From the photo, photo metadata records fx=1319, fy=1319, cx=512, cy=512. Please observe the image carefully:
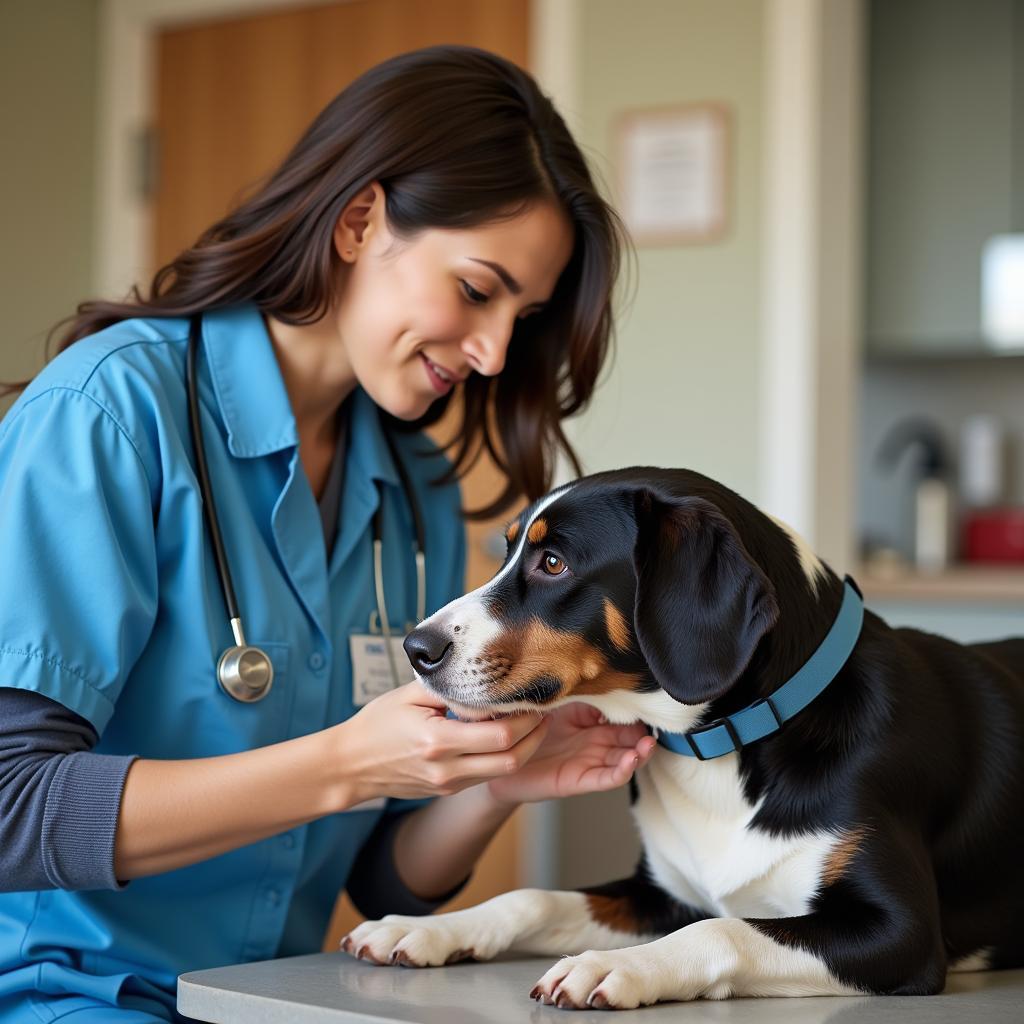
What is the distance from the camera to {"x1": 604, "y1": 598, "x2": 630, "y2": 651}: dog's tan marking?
124 centimetres

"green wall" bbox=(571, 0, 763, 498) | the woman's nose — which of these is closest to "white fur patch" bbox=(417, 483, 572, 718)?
the woman's nose

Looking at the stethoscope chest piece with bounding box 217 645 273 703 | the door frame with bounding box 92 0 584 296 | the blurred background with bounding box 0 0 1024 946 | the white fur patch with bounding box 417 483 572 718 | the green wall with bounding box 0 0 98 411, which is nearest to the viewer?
the white fur patch with bounding box 417 483 572 718

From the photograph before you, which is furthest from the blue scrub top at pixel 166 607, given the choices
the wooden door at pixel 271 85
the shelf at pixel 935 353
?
the shelf at pixel 935 353

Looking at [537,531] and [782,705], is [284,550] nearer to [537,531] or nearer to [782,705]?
[537,531]

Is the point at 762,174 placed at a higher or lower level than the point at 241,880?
higher

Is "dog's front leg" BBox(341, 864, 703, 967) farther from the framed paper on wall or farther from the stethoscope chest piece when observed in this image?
the framed paper on wall

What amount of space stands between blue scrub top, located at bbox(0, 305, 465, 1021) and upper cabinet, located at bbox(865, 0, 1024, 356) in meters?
2.71

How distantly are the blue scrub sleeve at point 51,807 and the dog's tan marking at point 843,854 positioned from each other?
61cm

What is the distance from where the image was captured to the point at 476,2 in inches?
128

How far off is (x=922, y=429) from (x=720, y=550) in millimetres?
3179

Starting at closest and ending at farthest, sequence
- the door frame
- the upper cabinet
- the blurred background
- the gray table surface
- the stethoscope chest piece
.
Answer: the gray table surface < the stethoscope chest piece < the blurred background < the door frame < the upper cabinet

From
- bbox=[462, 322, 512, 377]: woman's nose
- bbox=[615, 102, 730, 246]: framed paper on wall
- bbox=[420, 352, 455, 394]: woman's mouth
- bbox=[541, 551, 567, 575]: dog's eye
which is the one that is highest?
bbox=[615, 102, 730, 246]: framed paper on wall

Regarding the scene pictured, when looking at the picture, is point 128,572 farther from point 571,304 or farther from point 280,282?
point 571,304

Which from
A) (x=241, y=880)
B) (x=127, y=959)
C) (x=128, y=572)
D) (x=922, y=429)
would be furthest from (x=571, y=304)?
(x=922, y=429)
